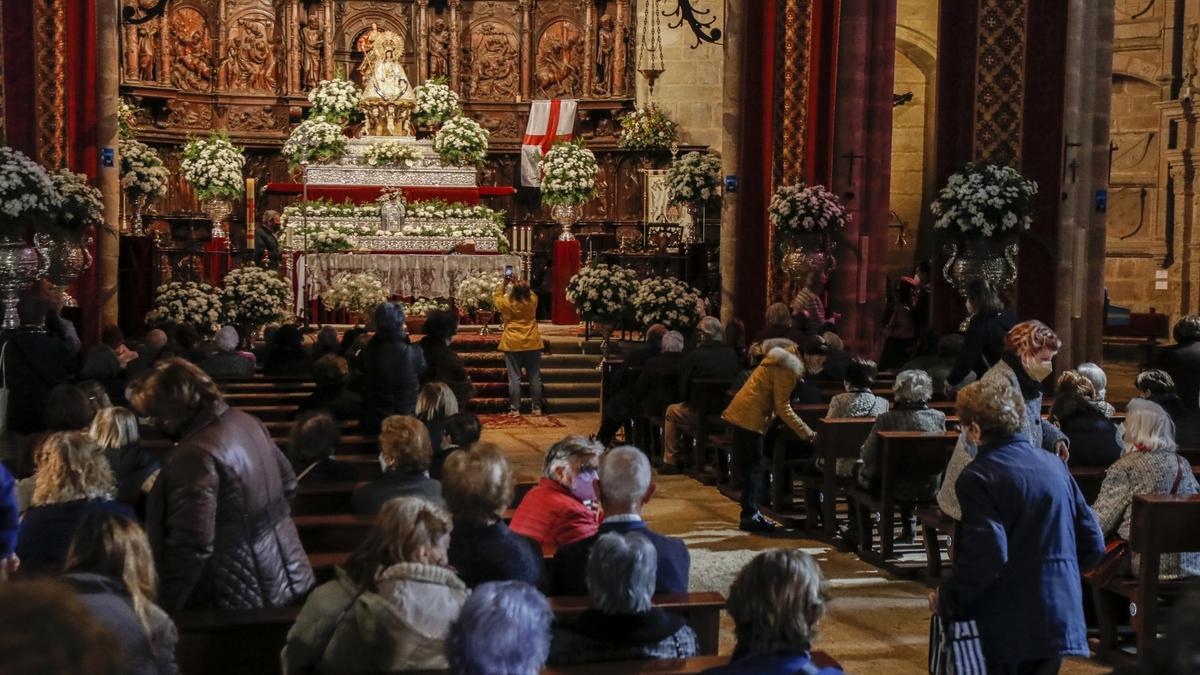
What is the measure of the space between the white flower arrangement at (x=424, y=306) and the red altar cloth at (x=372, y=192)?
6.65ft

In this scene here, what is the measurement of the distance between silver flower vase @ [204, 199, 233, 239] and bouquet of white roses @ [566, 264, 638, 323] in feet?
20.9

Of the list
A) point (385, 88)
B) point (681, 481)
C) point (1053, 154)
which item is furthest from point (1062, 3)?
point (385, 88)

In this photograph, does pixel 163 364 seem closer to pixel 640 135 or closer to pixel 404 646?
pixel 404 646

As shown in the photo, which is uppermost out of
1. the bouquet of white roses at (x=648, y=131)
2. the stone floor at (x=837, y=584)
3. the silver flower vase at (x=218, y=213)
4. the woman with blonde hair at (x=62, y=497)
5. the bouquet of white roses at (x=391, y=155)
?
the bouquet of white roses at (x=648, y=131)

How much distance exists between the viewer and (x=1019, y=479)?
5.66 m

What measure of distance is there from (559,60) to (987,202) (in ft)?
41.5

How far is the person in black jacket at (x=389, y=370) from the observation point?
33.1ft

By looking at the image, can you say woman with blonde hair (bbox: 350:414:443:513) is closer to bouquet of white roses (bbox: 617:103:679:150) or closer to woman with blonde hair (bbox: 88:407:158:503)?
woman with blonde hair (bbox: 88:407:158:503)

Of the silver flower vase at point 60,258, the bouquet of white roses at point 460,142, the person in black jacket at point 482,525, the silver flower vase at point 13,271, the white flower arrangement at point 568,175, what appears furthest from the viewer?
the white flower arrangement at point 568,175

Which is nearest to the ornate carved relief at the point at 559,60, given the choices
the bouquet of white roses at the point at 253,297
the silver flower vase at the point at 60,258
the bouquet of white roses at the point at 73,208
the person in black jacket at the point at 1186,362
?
the bouquet of white roses at the point at 253,297

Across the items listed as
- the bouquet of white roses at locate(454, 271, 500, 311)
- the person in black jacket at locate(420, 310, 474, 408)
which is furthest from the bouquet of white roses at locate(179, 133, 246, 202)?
the person in black jacket at locate(420, 310, 474, 408)

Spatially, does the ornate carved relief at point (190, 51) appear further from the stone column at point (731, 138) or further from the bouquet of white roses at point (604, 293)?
the stone column at point (731, 138)

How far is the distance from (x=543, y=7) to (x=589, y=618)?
70.9ft

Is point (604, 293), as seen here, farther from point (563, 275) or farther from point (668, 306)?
point (563, 275)
